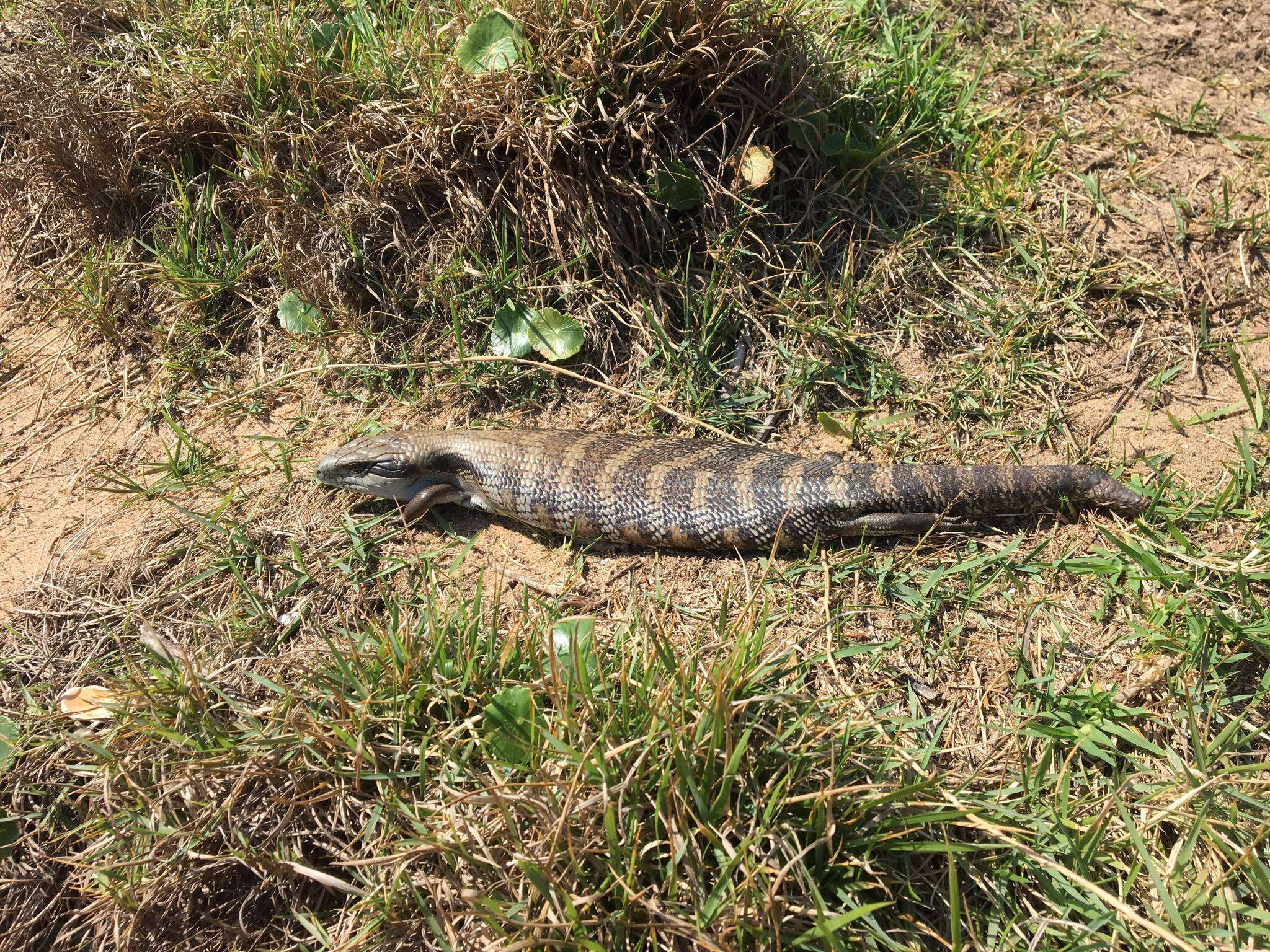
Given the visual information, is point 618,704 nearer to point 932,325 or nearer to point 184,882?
point 184,882

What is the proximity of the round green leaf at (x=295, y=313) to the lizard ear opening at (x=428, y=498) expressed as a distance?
1.23 m

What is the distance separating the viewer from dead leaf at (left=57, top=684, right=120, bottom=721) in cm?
301

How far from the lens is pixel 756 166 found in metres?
3.94

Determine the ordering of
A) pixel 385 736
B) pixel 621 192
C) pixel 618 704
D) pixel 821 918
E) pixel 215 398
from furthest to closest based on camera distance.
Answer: pixel 215 398
pixel 621 192
pixel 385 736
pixel 618 704
pixel 821 918

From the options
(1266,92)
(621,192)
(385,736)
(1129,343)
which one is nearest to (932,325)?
(1129,343)

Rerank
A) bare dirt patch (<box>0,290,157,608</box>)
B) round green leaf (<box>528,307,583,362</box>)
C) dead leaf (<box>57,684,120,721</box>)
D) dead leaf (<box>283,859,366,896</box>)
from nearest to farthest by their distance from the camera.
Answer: dead leaf (<box>283,859,366,896</box>), dead leaf (<box>57,684,120,721</box>), bare dirt patch (<box>0,290,157,608</box>), round green leaf (<box>528,307,583,362</box>)

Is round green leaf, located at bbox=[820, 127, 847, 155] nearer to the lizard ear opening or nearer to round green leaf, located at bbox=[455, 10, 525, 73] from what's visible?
round green leaf, located at bbox=[455, 10, 525, 73]

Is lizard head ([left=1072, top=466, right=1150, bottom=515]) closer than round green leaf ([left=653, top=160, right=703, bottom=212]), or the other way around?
lizard head ([left=1072, top=466, right=1150, bottom=515])

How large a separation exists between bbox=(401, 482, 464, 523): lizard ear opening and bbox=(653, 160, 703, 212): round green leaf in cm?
173

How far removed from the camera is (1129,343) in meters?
3.82

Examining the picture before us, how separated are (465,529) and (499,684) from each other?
3.86ft

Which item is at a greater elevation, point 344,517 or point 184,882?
point 344,517

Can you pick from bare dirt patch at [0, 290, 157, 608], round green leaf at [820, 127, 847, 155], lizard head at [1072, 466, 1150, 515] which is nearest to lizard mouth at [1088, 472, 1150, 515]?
lizard head at [1072, 466, 1150, 515]

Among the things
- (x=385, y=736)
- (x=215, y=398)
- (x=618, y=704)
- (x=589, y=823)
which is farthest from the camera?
(x=215, y=398)
